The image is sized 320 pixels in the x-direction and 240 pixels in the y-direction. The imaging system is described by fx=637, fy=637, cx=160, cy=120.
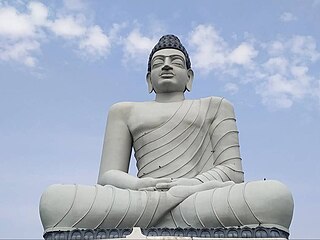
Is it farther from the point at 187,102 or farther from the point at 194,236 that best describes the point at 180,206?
the point at 187,102

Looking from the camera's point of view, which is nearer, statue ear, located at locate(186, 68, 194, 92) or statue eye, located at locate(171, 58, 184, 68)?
statue eye, located at locate(171, 58, 184, 68)

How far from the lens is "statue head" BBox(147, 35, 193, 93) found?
7.69 m

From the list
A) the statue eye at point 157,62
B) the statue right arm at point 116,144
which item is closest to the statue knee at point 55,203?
the statue right arm at point 116,144

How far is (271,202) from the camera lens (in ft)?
19.2

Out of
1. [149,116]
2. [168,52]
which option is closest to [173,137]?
[149,116]

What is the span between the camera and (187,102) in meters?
7.62

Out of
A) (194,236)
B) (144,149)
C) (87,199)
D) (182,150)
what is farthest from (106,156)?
(194,236)

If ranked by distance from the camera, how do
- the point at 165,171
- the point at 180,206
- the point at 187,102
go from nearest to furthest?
the point at 180,206 < the point at 165,171 < the point at 187,102

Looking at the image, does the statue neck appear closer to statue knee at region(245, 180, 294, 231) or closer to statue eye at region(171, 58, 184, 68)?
statue eye at region(171, 58, 184, 68)

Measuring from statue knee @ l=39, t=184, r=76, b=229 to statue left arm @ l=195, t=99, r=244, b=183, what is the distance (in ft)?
4.70

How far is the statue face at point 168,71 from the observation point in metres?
7.68

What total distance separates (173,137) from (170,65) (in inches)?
36.7

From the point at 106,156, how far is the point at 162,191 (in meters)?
1.27

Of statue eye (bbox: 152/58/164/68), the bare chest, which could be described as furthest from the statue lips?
the bare chest
